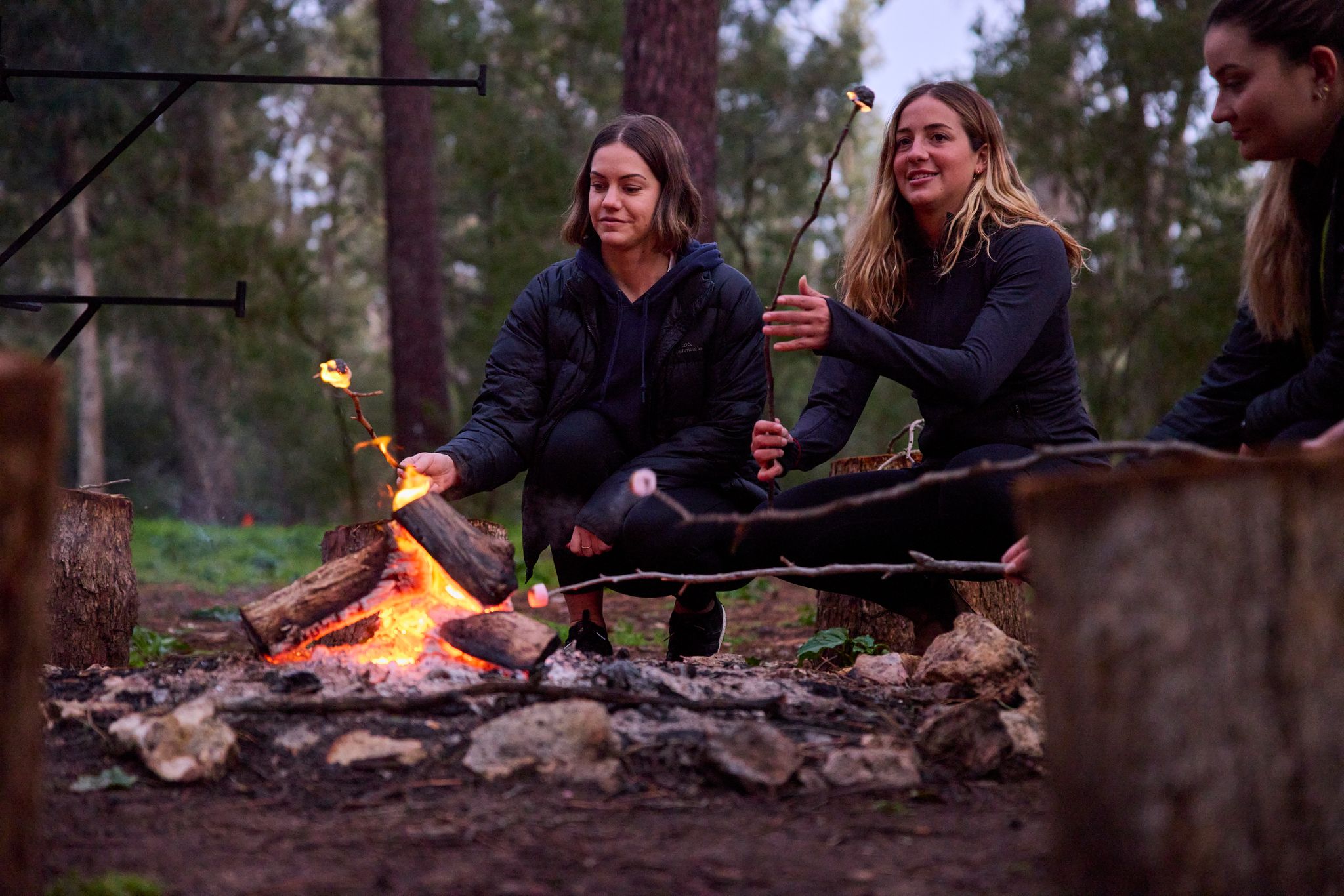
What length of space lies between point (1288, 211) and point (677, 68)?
419 centimetres

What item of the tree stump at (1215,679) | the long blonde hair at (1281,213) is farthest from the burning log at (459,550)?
the long blonde hair at (1281,213)

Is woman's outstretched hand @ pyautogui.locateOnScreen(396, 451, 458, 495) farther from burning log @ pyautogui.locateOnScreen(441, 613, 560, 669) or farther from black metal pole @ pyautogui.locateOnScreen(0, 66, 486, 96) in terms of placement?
black metal pole @ pyautogui.locateOnScreen(0, 66, 486, 96)

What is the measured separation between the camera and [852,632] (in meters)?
4.44

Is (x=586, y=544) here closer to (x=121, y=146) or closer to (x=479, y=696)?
(x=479, y=696)

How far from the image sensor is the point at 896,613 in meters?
4.16

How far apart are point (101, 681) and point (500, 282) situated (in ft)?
36.2

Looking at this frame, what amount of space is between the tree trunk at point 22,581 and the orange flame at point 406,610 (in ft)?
4.75

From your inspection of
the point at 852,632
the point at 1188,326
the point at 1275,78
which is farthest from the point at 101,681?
the point at 1188,326

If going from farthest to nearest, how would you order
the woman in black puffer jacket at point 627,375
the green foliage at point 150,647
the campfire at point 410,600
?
the green foliage at point 150,647
the woman in black puffer jacket at point 627,375
the campfire at point 410,600

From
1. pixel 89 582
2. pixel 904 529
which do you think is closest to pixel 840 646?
pixel 904 529

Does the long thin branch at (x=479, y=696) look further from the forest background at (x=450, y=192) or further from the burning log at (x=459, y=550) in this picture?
the forest background at (x=450, y=192)

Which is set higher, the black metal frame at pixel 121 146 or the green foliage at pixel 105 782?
the black metal frame at pixel 121 146

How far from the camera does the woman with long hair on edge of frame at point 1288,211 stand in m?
2.75

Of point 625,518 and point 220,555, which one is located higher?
point 625,518
